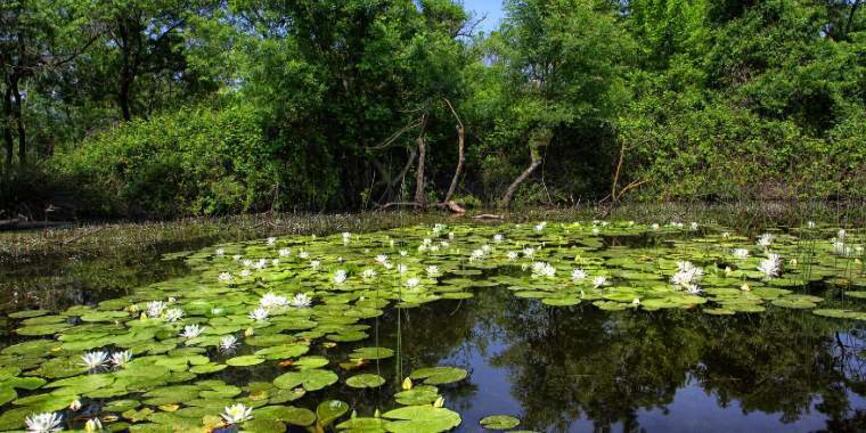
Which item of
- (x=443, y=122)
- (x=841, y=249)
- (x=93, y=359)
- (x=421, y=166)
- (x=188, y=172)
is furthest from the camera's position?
(x=443, y=122)

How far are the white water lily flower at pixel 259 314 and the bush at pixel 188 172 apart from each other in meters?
8.48

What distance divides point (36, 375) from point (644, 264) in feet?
14.5

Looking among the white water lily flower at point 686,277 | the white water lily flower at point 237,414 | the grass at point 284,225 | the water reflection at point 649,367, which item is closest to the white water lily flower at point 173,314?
the water reflection at point 649,367

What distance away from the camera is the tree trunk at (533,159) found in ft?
41.8

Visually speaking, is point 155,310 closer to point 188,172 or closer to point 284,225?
point 284,225

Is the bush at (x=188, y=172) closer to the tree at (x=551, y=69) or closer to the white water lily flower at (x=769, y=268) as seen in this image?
the tree at (x=551, y=69)

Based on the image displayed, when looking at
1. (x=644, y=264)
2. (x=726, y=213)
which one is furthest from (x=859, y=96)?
(x=644, y=264)

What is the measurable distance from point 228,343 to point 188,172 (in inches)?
392

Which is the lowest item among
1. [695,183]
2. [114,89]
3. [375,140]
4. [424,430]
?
[424,430]

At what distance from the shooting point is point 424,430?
2.05 meters

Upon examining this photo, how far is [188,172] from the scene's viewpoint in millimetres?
12000

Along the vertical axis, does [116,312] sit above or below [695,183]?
below

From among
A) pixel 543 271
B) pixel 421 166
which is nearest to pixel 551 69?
pixel 421 166

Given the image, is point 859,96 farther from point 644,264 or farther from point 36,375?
point 36,375
